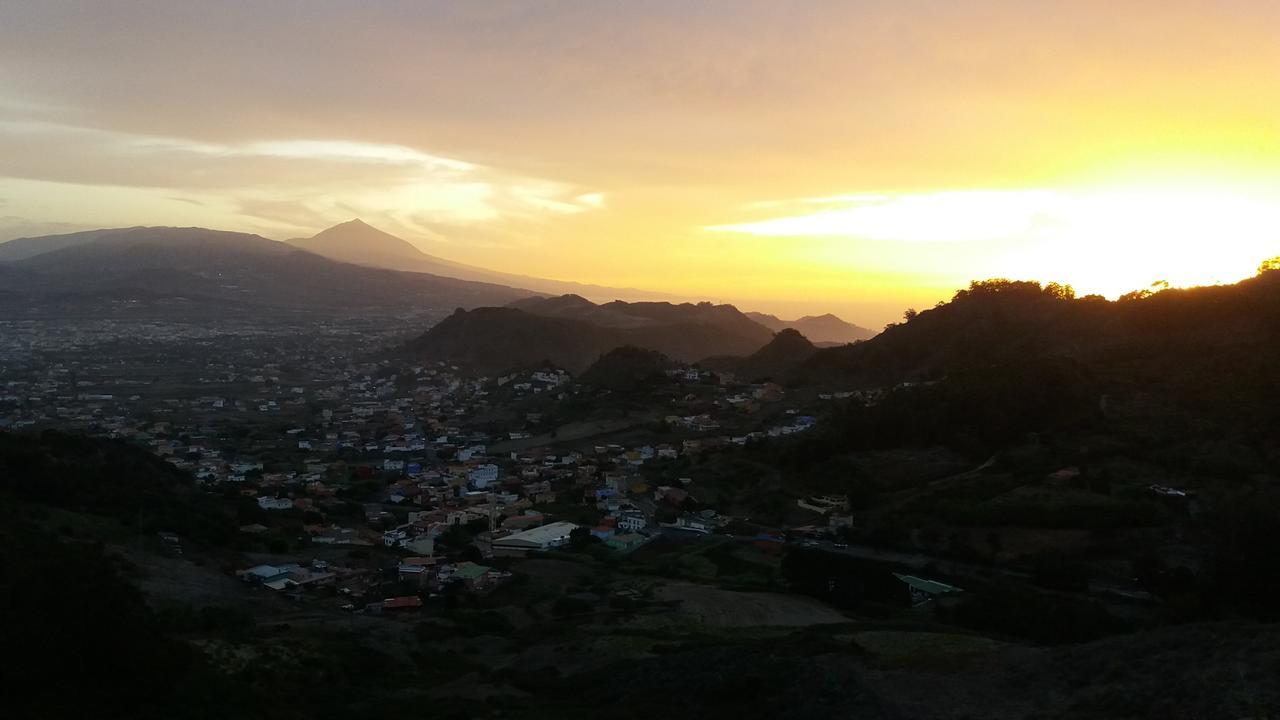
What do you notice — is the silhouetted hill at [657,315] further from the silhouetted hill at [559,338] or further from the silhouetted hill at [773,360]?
the silhouetted hill at [773,360]

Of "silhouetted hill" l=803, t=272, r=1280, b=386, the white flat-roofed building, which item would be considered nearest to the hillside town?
the white flat-roofed building

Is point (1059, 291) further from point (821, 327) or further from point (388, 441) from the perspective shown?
point (821, 327)

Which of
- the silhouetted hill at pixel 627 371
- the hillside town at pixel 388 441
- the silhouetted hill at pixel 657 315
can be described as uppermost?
the silhouetted hill at pixel 657 315

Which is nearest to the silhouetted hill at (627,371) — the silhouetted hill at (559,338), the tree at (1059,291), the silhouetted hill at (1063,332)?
the silhouetted hill at (1063,332)

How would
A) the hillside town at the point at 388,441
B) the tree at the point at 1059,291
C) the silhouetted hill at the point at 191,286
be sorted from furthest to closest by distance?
the silhouetted hill at the point at 191,286
the tree at the point at 1059,291
the hillside town at the point at 388,441

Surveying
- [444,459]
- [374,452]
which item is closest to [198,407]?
[374,452]

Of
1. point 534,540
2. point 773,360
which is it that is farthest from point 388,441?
point 773,360

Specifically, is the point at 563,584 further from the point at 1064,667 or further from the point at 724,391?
the point at 724,391
